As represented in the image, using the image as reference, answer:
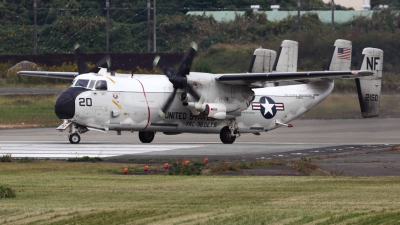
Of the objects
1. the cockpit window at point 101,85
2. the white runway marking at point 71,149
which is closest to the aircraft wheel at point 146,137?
the white runway marking at point 71,149

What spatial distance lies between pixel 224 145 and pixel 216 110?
1.78 meters

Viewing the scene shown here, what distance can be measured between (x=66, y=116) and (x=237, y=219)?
16.9m

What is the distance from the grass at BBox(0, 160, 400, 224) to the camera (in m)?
11.8

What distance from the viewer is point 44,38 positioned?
69938mm

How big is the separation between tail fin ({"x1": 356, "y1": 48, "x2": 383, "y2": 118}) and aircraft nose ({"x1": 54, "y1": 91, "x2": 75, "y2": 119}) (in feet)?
39.5

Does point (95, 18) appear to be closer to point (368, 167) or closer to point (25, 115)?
point (25, 115)

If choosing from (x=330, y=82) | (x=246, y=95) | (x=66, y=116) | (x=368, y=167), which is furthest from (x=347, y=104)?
(x=368, y=167)

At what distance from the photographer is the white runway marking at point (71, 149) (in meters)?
23.7

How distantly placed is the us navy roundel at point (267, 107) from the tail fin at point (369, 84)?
336 centimetres

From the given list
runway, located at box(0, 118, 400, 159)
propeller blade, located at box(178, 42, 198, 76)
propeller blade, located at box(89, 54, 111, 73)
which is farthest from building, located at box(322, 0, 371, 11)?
propeller blade, located at box(89, 54, 111, 73)

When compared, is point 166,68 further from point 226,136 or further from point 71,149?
point 71,149

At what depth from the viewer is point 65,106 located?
27.5 m

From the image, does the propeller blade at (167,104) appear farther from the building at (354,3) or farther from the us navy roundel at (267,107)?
the building at (354,3)

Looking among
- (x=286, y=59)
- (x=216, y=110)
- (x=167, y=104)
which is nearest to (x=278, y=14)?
(x=286, y=59)
